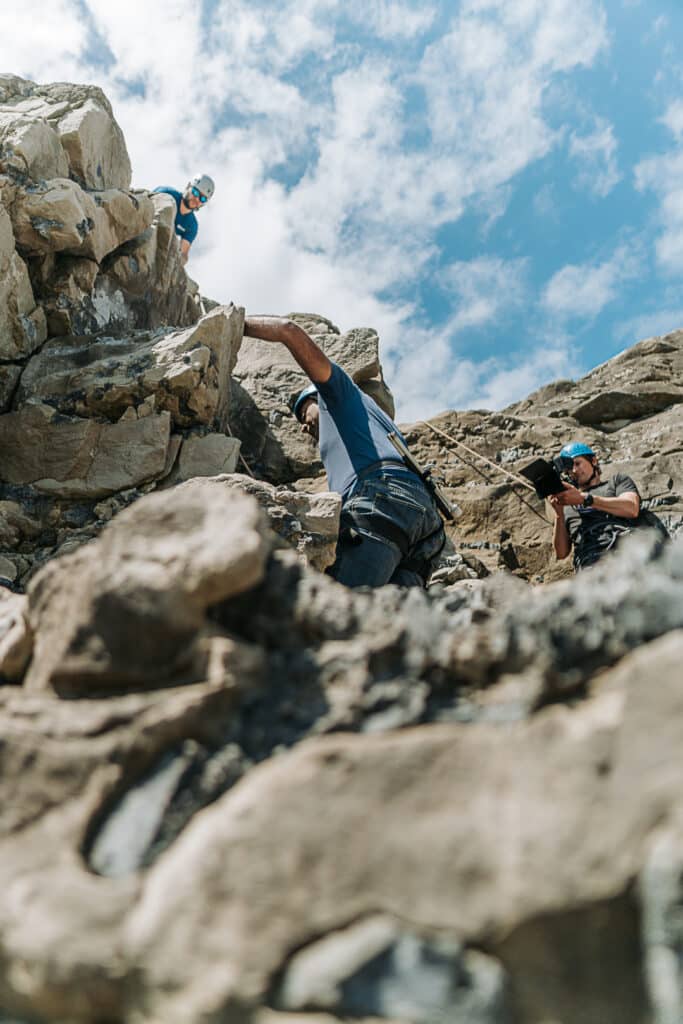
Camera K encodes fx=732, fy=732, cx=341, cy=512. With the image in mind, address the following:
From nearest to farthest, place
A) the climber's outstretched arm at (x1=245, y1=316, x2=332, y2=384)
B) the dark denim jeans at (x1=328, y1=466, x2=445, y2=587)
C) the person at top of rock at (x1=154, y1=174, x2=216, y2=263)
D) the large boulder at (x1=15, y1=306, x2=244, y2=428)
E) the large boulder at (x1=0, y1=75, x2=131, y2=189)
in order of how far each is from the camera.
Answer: the dark denim jeans at (x1=328, y1=466, x2=445, y2=587) < the climber's outstretched arm at (x1=245, y1=316, x2=332, y2=384) < the large boulder at (x1=15, y1=306, x2=244, y2=428) < the large boulder at (x1=0, y1=75, x2=131, y2=189) < the person at top of rock at (x1=154, y1=174, x2=216, y2=263)

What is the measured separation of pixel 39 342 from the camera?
795 cm

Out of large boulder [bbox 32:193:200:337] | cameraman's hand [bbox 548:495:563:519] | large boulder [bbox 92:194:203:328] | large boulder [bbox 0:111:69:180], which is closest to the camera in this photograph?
cameraman's hand [bbox 548:495:563:519]

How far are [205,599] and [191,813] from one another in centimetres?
52

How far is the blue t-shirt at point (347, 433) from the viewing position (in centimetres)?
529

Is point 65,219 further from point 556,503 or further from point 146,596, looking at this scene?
point 146,596

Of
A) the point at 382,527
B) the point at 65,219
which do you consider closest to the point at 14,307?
the point at 65,219

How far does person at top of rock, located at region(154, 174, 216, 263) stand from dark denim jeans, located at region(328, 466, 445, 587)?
23.7 feet

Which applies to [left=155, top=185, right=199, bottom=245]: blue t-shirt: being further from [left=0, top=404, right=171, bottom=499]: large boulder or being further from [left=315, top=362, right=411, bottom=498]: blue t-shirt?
[left=315, top=362, right=411, bottom=498]: blue t-shirt

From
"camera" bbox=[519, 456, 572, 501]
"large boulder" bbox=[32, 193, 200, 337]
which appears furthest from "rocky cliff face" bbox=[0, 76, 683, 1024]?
"large boulder" bbox=[32, 193, 200, 337]

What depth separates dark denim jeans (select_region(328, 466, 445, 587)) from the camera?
485 centimetres

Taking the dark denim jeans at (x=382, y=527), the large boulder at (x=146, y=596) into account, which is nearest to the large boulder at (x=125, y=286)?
the dark denim jeans at (x=382, y=527)

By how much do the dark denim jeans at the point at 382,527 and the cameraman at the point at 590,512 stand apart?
123 cm

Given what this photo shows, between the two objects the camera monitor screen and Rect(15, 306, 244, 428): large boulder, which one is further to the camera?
Rect(15, 306, 244, 428): large boulder

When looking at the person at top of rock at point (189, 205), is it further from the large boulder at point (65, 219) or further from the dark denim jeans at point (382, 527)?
the dark denim jeans at point (382, 527)
